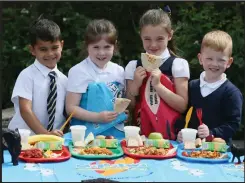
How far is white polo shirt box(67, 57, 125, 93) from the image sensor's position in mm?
2928

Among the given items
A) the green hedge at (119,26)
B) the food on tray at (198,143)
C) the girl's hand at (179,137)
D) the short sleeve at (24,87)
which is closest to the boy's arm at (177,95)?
the girl's hand at (179,137)

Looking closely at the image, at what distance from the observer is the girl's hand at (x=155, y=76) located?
2834mm

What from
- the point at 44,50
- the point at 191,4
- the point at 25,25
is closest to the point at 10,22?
A: the point at 25,25

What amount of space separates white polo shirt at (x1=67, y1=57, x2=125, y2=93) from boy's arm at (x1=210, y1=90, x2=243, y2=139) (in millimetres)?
619

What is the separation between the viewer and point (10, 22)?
550 centimetres

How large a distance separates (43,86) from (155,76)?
644 mm

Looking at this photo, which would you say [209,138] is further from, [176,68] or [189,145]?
[176,68]

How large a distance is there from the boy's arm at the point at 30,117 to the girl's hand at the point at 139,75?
56 centimetres

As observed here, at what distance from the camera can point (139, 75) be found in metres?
2.91

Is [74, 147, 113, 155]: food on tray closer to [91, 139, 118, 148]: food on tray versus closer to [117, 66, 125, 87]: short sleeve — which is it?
[91, 139, 118, 148]: food on tray

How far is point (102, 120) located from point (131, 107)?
26 cm

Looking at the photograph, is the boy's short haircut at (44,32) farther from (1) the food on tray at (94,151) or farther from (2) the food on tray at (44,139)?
(1) the food on tray at (94,151)

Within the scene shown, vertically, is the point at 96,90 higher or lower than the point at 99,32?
lower

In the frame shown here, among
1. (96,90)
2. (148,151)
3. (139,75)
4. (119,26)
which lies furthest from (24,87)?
(119,26)
